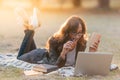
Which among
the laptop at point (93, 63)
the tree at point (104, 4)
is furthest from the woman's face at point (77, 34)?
the tree at point (104, 4)

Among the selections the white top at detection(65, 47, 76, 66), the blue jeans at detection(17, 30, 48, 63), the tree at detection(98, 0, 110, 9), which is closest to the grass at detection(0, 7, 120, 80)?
the blue jeans at detection(17, 30, 48, 63)

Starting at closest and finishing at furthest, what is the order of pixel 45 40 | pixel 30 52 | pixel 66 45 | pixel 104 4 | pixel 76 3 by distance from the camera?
pixel 66 45, pixel 30 52, pixel 45 40, pixel 104 4, pixel 76 3

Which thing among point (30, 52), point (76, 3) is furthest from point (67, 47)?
point (76, 3)

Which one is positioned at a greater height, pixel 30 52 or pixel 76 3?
pixel 30 52

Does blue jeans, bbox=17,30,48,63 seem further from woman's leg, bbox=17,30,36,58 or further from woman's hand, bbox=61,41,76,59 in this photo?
woman's hand, bbox=61,41,76,59

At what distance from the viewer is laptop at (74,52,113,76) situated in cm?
666

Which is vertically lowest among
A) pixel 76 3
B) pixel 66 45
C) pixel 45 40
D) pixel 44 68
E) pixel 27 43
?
pixel 76 3

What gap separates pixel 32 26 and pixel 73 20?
869 millimetres

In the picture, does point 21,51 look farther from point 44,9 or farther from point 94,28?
point 44,9

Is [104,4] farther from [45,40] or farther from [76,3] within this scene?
[45,40]

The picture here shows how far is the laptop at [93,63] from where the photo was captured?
666 centimetres

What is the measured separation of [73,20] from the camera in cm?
711

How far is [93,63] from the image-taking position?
6.73 metres

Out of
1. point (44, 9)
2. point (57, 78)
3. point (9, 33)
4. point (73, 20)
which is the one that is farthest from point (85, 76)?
point (44, 9)
